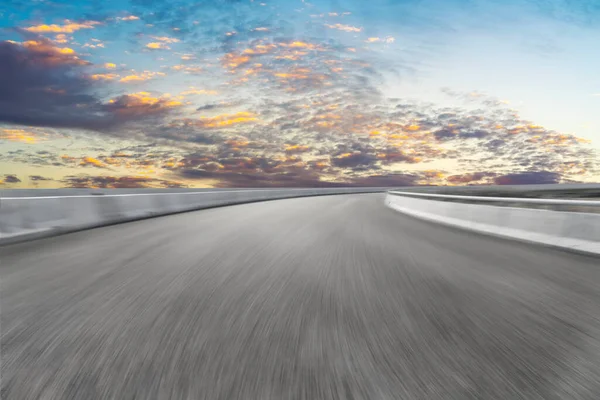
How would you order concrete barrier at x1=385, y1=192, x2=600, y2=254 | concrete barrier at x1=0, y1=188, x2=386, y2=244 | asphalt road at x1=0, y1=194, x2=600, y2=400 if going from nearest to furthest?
asphalt road at x1=0, y1=194, x2=600, y2=400, concrete barrier at x1=385, y1=192, x2=600, y2=254, concrete barrier at x1=0, y1=188, x2=386, y2=244

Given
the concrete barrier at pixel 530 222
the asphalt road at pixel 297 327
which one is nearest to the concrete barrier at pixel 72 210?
the asphalt road at pixel 297 327

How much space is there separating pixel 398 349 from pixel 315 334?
65 cm

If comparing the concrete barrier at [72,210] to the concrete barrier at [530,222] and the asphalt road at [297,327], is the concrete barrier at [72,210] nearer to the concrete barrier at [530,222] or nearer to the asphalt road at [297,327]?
the asphalt road at [297,327]

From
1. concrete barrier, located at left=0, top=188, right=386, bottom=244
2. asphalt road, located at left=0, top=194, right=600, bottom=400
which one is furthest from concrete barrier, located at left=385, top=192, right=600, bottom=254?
concrete barrier, located at left=0, top=188, right=386, bottom=244

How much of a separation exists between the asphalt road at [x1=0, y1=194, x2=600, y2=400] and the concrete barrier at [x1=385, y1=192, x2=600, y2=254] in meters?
1.29

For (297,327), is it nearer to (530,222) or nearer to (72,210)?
(530,222)

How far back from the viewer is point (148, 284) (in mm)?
5852

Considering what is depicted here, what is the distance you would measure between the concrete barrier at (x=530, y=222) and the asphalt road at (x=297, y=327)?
129 cm

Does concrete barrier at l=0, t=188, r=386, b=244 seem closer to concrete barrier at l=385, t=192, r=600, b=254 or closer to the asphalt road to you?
the asphalt road

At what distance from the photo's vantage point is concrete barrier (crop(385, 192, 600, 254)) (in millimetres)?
9289

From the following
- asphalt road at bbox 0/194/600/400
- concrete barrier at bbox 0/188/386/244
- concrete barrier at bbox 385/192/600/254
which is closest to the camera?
asphalt road at bbox 0/194/600/400

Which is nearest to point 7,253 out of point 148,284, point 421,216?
point 148,284

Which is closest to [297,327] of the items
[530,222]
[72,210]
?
[530,222]

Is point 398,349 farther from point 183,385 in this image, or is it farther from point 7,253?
point 7,253
